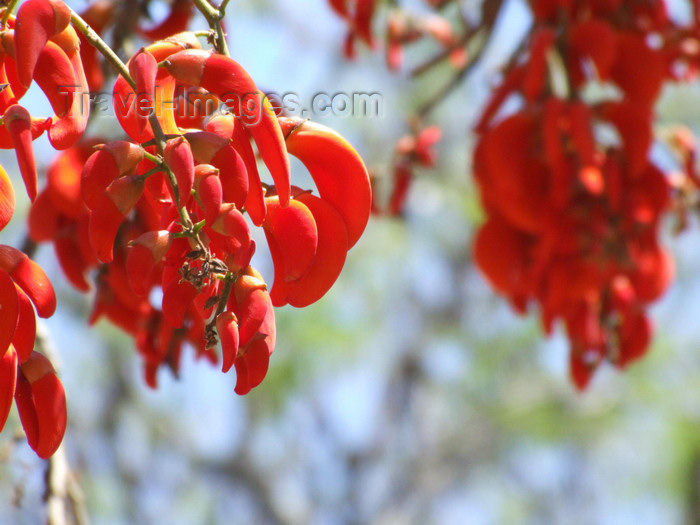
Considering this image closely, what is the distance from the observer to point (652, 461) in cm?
310

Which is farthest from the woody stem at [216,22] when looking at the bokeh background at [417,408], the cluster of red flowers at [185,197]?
the bokeh background at [417,408]

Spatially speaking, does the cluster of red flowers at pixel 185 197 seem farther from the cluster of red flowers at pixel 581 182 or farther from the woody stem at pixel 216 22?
the cluster of red flowers at pixel 581 182

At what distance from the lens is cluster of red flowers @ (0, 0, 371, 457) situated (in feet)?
1.30

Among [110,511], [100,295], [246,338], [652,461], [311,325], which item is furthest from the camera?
[652,461]

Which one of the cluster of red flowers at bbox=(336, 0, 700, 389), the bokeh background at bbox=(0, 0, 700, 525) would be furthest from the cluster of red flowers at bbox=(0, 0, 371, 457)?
the bokeh background at bbox=(0, 0, 700, 525)

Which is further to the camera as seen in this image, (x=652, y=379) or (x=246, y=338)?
(x=652, y=379)

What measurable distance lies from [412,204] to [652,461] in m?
1.12

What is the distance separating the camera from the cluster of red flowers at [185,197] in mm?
397

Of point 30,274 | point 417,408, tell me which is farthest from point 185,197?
point 417,408

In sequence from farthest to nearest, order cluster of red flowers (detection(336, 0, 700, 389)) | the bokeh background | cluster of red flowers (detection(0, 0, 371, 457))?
the bokeh background
cluster of red flowers (detection(336, 0, 700, 389))
cluster of red flowers (detection(0, 0, 371, 457))

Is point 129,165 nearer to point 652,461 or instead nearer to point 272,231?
point 272,231

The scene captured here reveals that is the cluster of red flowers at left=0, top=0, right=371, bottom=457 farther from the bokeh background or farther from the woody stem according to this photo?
the bokeh background

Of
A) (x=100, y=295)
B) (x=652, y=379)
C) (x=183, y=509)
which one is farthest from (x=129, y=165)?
(x=652, y=379)

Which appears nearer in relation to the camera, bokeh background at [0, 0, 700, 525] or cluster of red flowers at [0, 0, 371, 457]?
cluster of red flowers at [0, 0, 371, 457]
